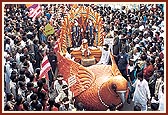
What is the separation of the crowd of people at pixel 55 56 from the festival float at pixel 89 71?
11cm

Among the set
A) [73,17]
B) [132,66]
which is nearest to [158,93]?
[132,66]

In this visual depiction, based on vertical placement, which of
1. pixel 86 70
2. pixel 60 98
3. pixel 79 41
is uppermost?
pixel 79 41

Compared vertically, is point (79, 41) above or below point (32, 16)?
below

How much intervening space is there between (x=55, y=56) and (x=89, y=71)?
738 millimetres

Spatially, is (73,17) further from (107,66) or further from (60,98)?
(60,98)

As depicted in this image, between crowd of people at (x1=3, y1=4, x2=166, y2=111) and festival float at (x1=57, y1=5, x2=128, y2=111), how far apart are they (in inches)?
4.2

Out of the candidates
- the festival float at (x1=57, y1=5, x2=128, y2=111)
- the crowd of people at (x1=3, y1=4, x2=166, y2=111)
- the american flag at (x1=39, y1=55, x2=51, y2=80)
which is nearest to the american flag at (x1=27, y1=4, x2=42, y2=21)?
the crowd of people at (x1=3, y1=4, x2=166, y2=111)

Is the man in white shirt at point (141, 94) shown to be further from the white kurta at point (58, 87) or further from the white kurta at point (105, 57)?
the white kurta at point (58, 87)

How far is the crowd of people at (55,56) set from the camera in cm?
655

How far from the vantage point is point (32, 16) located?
6656 mm

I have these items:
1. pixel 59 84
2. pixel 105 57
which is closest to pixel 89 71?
pixel 105 57

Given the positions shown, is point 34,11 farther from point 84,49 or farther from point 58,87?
point 58,87

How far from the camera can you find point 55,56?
21.6 ft

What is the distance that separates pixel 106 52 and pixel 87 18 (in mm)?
785
